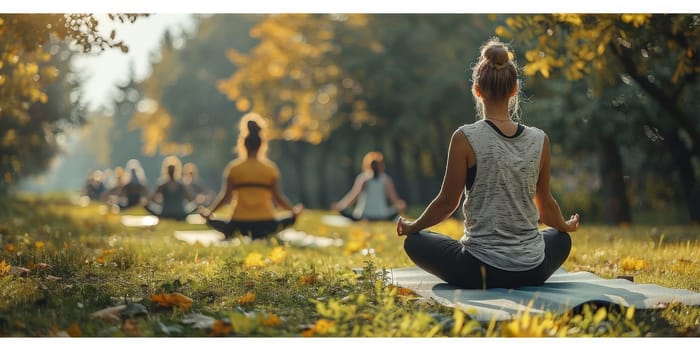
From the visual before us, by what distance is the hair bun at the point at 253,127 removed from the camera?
11188 mm

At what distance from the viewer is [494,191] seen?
554cm

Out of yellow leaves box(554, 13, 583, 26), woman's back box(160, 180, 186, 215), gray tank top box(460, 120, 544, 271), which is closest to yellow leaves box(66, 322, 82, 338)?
gray tank top box(460, 120, 544, 271)

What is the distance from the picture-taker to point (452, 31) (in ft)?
94.3

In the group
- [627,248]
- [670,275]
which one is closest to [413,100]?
[627,248]

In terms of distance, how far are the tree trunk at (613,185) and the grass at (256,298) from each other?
9977 millimetres

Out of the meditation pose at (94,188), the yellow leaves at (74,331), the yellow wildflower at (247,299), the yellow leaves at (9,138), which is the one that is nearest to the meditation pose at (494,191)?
the yellow wildflower at (247,299)

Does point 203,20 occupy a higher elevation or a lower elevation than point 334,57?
higher

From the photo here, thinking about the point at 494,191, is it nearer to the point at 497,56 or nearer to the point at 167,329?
the point at 497,56

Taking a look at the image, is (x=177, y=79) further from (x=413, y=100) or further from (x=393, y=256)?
(x=393, y=256)

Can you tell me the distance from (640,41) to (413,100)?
17.3 metres

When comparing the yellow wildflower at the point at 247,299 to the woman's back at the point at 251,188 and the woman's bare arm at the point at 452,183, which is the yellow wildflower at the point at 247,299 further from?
the woman's back at the point at 251,188

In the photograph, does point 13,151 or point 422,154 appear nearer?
point 13,151

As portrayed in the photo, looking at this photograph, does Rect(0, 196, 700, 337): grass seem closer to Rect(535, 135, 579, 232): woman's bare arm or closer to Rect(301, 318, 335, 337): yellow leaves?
Rect(301, 318, 335, 337): yellow leaves

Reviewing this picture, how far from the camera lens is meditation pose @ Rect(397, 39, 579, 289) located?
551 centimetres
